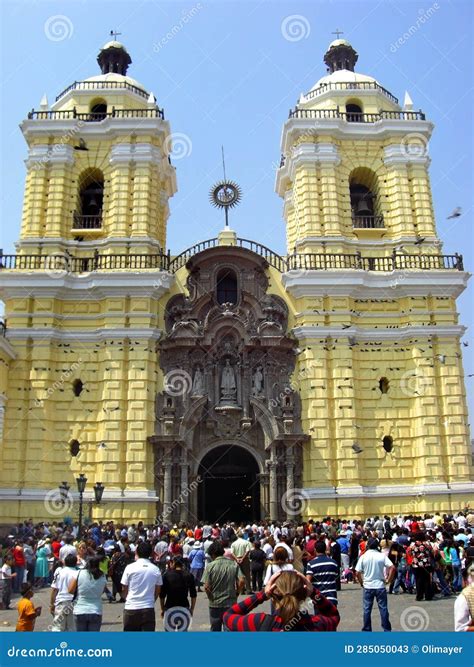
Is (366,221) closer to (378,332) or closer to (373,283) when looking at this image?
(373,283)

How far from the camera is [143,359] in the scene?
26.6 meters

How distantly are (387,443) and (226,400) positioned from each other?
6698 millimetres

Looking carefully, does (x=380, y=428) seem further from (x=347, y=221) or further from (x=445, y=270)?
(x=347, y=221)

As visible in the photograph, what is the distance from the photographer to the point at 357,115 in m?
31.4

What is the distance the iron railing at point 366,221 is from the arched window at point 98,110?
41.5 feet

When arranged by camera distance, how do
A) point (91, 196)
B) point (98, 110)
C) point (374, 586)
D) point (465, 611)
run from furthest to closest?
1. point (98, 110)
2. point (91, 196)
3. point (374, 586)
4. point (465, 611)

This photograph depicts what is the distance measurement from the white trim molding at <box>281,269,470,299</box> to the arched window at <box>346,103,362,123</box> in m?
8.19

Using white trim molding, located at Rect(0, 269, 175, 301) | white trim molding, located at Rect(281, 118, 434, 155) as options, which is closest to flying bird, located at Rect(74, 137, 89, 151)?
white trim molding, located at Rect(0, 269, 175, 301)

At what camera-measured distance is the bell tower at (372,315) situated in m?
25.8

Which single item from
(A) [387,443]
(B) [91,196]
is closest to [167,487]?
(A) [387,443]

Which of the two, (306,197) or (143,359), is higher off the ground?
(306,197)

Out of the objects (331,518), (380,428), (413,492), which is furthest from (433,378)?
(331,518)

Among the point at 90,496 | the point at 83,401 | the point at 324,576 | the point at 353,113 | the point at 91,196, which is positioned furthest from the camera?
the point at 91,196
